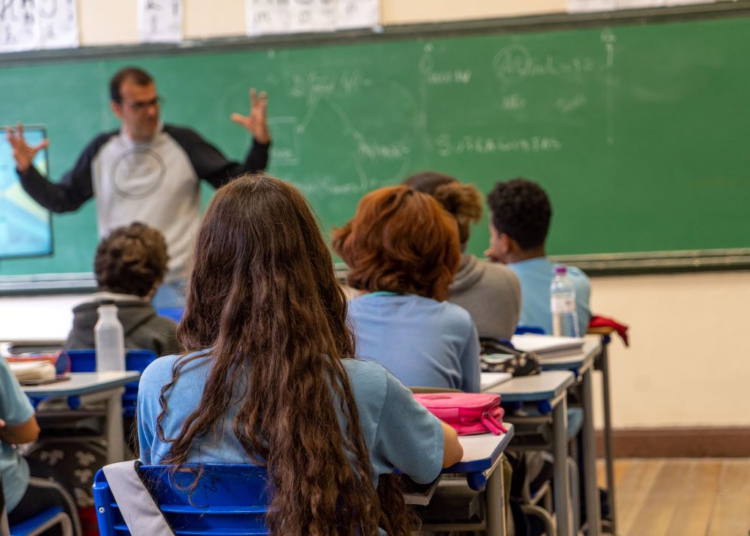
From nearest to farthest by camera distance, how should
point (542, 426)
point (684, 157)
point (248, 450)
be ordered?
point (248, 450)
point (542, 426)
point (684, 157)

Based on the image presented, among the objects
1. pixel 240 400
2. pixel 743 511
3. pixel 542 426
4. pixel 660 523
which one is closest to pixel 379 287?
pixel 542 426

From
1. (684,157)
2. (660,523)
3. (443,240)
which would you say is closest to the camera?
(443,240)

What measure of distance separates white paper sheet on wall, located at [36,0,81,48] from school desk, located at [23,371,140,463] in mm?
2955

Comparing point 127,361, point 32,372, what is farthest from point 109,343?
point 32,372

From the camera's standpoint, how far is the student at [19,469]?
2490 millimetres

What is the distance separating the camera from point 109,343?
3.29 meters

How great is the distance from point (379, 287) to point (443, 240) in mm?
196

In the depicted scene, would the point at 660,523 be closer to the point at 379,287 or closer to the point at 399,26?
the point at 379,287

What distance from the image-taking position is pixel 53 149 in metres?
5.69

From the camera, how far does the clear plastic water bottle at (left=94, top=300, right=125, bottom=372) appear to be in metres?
3.27

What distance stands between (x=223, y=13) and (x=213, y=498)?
14.2 ft

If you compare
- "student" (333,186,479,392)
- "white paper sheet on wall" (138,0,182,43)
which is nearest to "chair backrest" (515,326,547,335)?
"student" (333,186,479,392)

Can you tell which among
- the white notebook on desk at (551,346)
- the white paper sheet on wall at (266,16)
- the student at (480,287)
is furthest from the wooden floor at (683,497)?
the white paper sheet on wall at (266,16)

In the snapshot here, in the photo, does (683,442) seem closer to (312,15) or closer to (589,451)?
(589,451)
